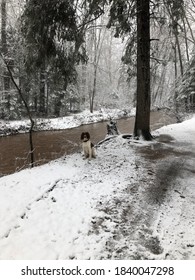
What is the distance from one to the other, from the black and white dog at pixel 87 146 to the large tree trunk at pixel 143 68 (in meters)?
3.40

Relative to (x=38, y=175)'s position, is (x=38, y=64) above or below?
above

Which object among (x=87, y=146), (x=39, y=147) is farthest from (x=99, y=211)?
(x=39, y=147)

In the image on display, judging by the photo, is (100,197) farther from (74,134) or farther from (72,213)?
(74,134)

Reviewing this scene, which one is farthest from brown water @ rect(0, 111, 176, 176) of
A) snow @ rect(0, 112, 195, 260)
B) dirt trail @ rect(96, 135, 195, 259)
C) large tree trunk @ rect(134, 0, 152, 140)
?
dirt trail @ rect(96, 135, 195, 259)

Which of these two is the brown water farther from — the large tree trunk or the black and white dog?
the large tree trunk

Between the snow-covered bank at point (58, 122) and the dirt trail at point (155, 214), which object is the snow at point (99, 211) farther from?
the snow-covered bank at point (58, 122)

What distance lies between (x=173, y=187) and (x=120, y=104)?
28160mm

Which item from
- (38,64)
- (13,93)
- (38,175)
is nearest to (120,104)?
(13,93)

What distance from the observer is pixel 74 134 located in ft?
62.6

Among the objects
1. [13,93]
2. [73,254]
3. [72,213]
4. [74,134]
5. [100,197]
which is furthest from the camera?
[13,93]

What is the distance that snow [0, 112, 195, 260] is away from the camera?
4105 mm

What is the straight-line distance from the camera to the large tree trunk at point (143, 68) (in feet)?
34.3

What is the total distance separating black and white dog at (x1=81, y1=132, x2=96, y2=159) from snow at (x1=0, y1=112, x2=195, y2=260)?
0.23 metres
